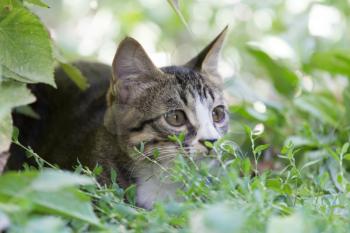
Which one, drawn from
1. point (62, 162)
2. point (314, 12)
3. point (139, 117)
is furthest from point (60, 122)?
point (314, 12)

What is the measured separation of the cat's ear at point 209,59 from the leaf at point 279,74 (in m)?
0.52

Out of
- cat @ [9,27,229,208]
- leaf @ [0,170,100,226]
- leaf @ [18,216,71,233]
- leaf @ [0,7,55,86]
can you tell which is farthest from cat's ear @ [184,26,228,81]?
leaf @ [18,216,71,233]

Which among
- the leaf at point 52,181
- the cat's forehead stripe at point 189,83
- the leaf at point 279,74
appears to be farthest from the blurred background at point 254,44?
the leaf at point 52,181

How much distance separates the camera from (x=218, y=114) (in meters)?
2.26

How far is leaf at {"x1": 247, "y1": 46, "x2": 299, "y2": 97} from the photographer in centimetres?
293

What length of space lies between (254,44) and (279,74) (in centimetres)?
19

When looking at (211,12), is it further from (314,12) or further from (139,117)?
(139,117)

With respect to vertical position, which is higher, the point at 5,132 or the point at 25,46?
the point at 25,46

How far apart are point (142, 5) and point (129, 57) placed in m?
2.44

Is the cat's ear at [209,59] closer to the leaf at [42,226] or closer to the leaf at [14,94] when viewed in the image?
the leaf at [14,94]

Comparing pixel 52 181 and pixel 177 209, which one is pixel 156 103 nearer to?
pixel 177 209

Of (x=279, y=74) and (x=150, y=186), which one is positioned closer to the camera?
(x=150, y=186)

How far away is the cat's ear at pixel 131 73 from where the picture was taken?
211 cm

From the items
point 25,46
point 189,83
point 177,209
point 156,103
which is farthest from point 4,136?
point 189,83
